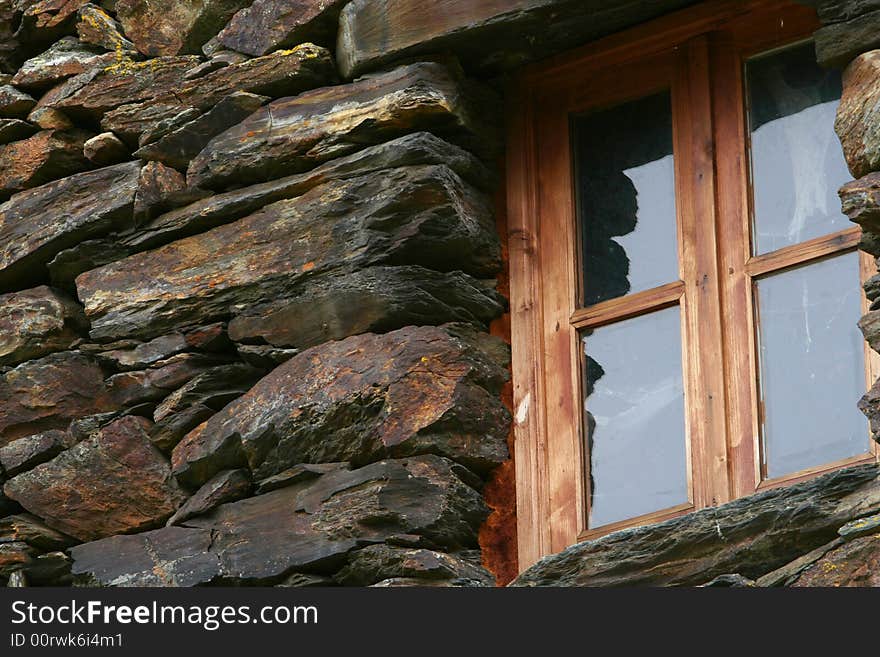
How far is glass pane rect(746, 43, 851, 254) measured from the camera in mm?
4973

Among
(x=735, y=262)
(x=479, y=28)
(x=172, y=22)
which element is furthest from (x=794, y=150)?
(x=172, y=22)

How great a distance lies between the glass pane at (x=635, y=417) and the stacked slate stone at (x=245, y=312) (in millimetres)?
239

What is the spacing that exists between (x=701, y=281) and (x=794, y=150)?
1.28ft

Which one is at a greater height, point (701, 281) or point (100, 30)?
point (100, 30)

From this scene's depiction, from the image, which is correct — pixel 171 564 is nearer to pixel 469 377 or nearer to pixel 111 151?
pixel 469 377

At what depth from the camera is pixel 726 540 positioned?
177 inches

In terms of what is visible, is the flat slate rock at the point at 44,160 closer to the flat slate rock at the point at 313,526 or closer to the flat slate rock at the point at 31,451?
the flat slate rock at the point at 31,451

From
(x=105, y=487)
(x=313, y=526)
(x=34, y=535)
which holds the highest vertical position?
(x=105, y=487)

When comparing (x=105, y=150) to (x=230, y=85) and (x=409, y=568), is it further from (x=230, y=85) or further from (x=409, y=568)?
(x=409, y=568)

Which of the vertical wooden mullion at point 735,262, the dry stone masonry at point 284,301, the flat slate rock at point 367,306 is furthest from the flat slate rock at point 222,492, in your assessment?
the vertical wooden mullion at point 735,262

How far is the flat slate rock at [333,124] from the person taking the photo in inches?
212

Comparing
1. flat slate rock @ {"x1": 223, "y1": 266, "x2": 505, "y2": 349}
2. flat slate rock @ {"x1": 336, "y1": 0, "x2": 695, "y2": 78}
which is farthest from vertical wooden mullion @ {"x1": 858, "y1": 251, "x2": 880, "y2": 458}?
flat slate rock @ {"x1": 223, "y1": 266, "x2": 505, "y2": 349}

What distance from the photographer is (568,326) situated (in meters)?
5.25

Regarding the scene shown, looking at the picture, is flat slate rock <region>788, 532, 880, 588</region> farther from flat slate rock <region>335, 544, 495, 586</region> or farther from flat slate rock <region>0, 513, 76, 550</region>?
flat slate rock <region>0, 513, 76, 550</region>
